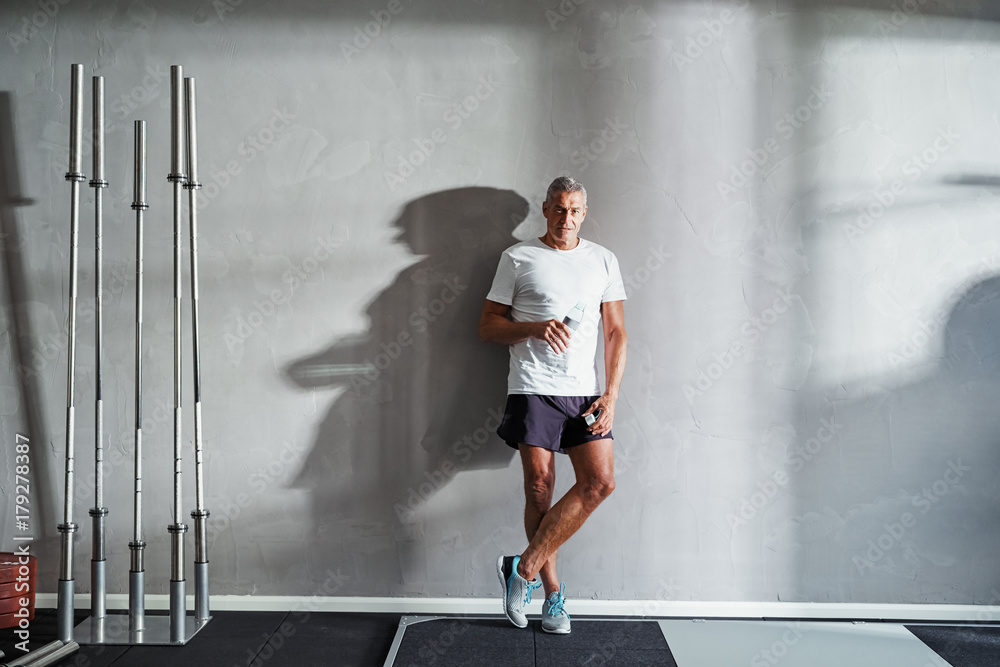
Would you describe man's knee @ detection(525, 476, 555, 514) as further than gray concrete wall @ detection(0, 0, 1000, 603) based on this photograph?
No

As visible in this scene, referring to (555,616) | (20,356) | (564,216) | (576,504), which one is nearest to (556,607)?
(555,616)

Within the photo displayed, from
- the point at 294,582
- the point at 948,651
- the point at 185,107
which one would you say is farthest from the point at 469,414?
the point at 948,651

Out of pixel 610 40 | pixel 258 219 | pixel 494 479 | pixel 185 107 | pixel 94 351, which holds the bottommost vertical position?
pixel 494 479

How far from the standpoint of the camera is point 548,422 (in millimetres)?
2643

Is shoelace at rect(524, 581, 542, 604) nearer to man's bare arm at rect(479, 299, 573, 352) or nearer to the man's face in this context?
man's bare arm at rect(479, 299, 573, 352)

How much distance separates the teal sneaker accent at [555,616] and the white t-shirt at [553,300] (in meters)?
0.75

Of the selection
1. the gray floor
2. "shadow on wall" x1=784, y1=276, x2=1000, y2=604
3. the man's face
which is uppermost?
the man's face

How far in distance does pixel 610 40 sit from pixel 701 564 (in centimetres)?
208

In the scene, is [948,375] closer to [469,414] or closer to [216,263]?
[469,414]

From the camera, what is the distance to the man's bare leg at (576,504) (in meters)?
2.63

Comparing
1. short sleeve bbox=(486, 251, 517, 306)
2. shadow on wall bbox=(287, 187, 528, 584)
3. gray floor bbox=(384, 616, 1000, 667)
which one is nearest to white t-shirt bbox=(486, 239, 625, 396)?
short sleeve bbox=(486, 251, 517, 306)

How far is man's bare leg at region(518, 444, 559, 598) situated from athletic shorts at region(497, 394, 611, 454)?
0.05 m

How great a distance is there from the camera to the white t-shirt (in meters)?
2.67

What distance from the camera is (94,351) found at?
9.71 feet
